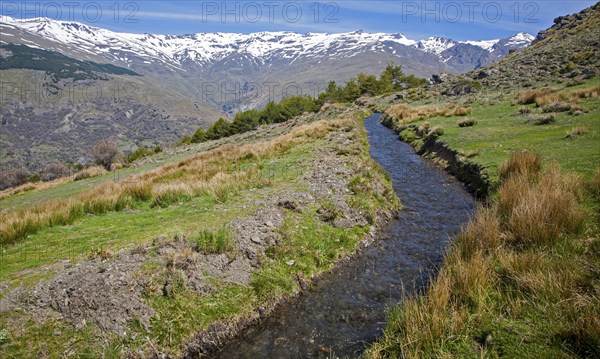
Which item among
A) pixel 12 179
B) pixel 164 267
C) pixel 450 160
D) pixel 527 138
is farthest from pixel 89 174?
pixel 527 138

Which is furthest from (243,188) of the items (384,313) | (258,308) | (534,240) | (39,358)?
(534,240)

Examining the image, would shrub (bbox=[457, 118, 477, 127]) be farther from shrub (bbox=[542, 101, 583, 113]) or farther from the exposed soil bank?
shrub (bbox=[542, 101, 583, 113])

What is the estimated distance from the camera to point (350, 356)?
7316mm

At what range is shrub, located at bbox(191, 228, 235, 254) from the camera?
9669mm

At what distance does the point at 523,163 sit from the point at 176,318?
13.5 metres

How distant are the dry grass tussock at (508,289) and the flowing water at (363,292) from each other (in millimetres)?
1315

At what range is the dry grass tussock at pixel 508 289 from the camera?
5.80 m

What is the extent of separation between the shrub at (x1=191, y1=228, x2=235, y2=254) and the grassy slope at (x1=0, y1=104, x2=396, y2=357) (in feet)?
0.58

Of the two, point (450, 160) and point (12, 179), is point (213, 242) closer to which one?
point (450, 160)

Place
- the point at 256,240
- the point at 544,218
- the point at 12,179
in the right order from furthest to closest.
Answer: the point at 12,179 → the point at 256,240 → the point at 544,218

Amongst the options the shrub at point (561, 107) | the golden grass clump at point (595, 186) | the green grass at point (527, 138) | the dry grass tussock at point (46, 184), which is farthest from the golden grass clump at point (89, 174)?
the shrub at point (561, 107)

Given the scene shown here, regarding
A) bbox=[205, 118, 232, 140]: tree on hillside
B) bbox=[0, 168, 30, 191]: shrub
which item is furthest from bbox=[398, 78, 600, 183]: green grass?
bbox=[0, 168, 30, 191]: shrub

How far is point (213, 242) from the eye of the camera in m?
9.78

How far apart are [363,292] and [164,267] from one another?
5380 millimetres
